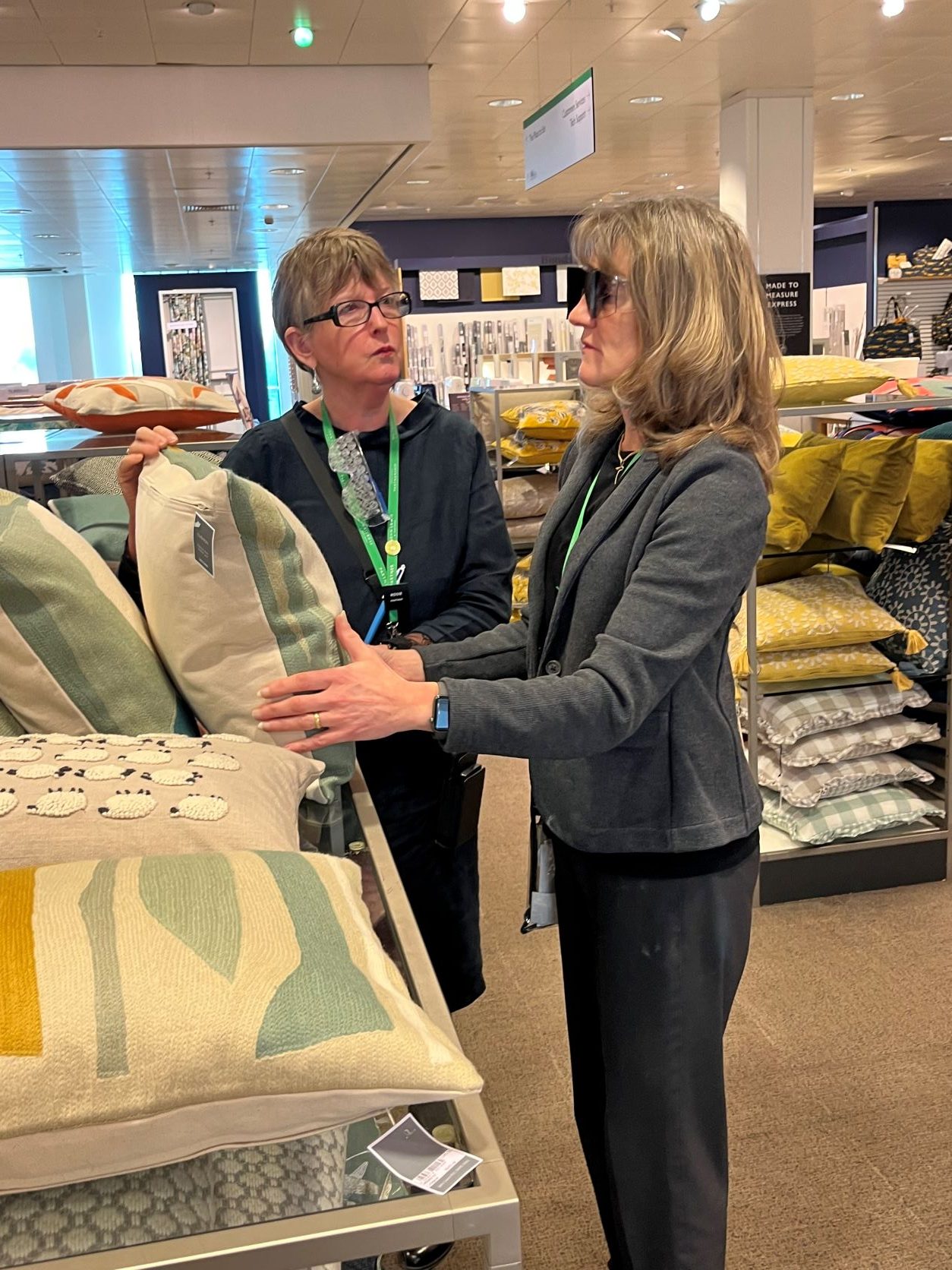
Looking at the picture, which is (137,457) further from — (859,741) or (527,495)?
(527,495)

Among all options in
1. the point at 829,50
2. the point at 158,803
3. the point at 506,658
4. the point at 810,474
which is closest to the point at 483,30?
the point at 829,50

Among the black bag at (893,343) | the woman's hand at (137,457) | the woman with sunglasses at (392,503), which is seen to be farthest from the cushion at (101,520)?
the black bag at (893,343)

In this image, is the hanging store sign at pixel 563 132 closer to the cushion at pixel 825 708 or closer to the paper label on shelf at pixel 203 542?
the cushion at pixel 825 708

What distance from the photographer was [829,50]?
734cm

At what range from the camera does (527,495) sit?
20.5ft

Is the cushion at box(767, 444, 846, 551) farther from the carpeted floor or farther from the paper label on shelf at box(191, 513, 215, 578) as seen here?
the paper label on shelf at box(191, 513, 215, 578)

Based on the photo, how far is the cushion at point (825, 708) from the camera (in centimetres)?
339

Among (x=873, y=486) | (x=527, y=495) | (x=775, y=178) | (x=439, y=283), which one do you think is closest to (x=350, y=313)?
(x=873, y=486)

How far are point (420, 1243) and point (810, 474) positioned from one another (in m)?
2.86

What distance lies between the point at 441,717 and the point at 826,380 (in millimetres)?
2518

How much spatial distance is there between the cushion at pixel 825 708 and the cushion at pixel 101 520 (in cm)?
216

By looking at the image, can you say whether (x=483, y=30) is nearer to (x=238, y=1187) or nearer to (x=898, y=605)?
(x=898, y=605)

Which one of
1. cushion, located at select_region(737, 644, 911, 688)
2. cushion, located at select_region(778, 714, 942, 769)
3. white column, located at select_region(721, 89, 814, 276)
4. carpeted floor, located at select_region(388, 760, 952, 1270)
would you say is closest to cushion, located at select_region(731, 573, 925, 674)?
cushion, located at select_region(737, 644, 911, 688)

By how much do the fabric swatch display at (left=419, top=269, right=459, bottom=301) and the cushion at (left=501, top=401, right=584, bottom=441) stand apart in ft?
33.8
